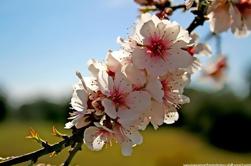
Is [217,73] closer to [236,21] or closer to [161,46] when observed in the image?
[236,21]

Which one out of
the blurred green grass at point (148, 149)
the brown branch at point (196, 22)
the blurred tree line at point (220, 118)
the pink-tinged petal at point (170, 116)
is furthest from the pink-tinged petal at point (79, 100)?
the blurred tree line at point (220, 118)

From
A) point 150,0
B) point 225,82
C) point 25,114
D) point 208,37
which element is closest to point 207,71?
point 225,82

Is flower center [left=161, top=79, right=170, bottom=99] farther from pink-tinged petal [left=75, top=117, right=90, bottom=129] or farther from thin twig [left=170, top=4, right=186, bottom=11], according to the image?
thin twig [left=170, top=4, right=186, bottom=11]

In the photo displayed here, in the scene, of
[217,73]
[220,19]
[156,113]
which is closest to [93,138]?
[156,113]

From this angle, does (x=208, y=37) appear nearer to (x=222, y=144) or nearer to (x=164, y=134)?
(x=222, y=144)

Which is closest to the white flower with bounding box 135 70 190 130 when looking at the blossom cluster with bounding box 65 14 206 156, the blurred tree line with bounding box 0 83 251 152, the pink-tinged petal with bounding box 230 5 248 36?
the blossom cluster with bounding box 65 14 206 156
